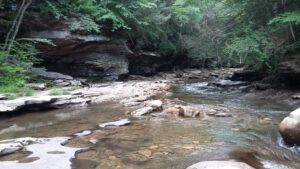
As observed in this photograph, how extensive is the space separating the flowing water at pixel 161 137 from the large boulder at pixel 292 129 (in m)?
0.18

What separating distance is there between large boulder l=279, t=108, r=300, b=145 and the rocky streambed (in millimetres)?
169

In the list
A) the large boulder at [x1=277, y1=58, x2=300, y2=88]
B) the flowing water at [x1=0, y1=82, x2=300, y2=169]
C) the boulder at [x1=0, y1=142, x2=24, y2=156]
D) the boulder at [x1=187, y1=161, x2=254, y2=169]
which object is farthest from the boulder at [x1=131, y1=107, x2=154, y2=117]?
the large boulder at [x1=277, y1=58, x2=300, y2=88]

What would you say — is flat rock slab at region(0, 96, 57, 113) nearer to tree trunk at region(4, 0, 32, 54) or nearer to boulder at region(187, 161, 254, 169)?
tree trunk at region(4, 0, 32, 54)

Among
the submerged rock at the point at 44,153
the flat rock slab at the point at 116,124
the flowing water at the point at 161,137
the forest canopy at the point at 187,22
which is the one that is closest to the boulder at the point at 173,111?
the flowing water at the point at 161,137

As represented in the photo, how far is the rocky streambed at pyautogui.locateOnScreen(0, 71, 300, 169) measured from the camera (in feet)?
16.8

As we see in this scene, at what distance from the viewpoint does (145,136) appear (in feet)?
22.0

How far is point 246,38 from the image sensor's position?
14086 millimetres

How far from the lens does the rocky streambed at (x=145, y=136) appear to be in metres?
5.12

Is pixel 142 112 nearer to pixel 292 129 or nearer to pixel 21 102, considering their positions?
pixel 21 102

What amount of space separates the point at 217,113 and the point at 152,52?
14.7 metres

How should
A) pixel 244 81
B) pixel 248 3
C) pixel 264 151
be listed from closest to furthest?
pixel 264 151 → pixel 248 3 → pixel 244 81

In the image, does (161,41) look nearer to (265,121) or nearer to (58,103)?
(58,103)

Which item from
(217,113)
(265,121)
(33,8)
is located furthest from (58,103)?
(33,8)

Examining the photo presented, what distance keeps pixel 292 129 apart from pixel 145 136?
2772mm
